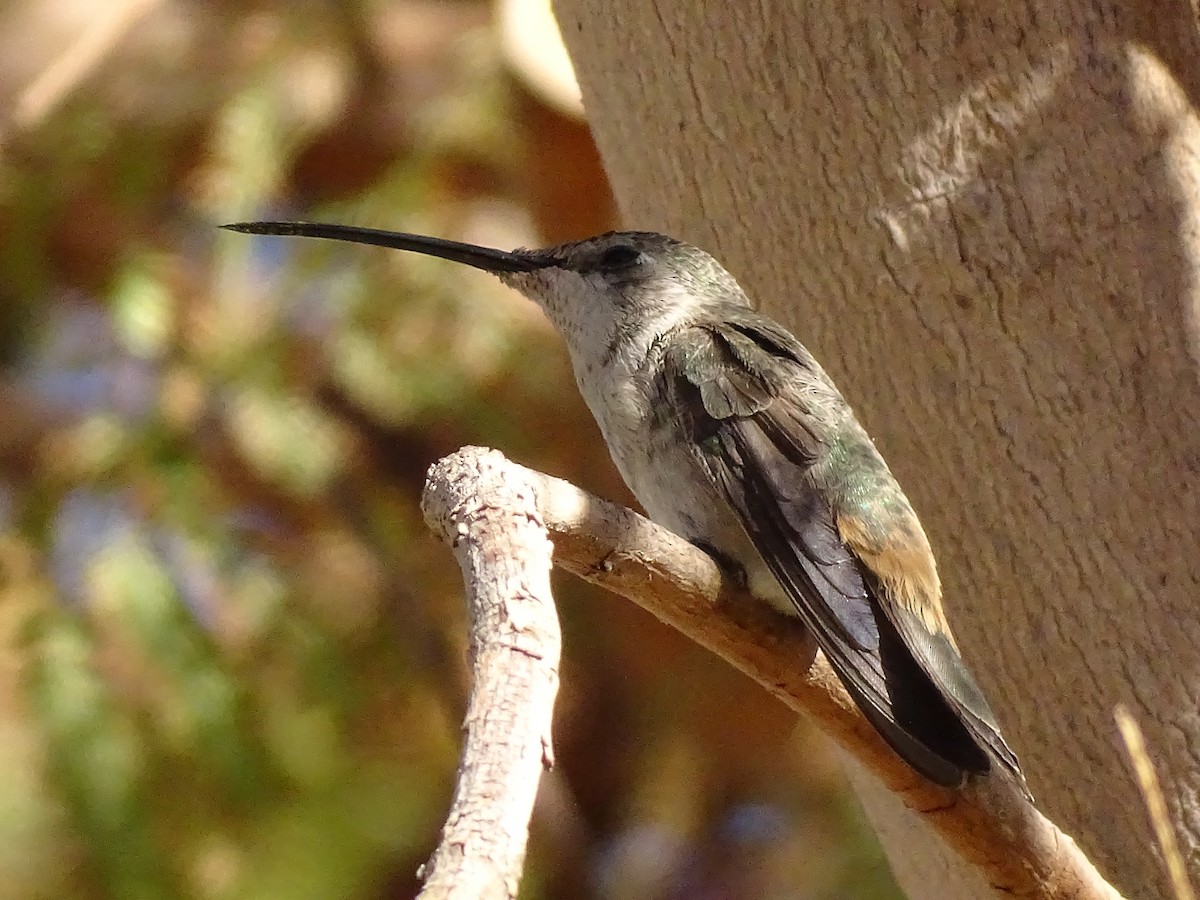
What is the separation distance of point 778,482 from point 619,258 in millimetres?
474

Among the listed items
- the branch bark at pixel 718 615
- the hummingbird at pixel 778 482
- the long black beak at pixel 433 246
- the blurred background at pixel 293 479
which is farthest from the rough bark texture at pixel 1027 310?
the blurred background at pixel 293 479

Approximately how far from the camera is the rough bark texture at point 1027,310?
152 cm

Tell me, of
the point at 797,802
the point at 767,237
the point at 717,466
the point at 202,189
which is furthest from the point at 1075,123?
the point at 797,802

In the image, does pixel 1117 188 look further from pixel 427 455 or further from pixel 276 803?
pixel 427 455

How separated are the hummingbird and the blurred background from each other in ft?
4.89

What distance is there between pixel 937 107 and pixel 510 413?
252 centimetres

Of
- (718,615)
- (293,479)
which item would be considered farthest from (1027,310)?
(293,479)

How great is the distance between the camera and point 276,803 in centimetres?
327

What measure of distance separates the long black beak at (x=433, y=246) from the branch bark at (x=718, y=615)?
0.69 m

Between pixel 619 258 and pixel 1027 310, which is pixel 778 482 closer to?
pixel 1027 310

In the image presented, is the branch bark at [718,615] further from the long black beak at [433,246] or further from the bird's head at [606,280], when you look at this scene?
the long black beak at [433,246]

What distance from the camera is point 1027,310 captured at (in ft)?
5.17

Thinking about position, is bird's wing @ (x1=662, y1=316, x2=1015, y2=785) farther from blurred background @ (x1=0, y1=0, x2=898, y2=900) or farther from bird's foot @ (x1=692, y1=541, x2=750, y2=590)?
blurred background @ (x1=0, y1=0, x2=898, y2=900)

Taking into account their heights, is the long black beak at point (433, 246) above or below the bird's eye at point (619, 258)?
above
